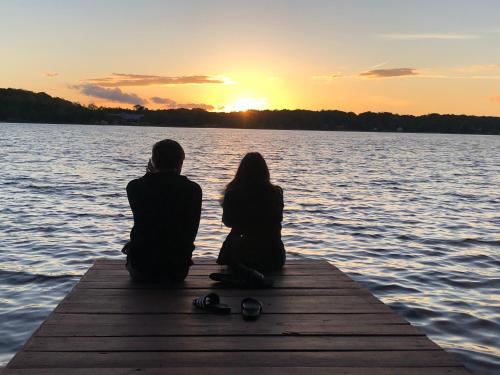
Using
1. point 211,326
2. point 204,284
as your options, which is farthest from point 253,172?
point 211,326

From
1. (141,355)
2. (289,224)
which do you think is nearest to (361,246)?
(289,224)

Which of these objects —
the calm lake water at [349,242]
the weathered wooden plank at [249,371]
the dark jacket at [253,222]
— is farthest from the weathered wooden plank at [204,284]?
the weathered wooden plank at [249,371]

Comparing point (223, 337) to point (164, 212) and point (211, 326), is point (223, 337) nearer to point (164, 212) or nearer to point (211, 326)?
point (211, 326)

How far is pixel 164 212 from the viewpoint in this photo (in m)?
5.75

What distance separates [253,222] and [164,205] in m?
1.40

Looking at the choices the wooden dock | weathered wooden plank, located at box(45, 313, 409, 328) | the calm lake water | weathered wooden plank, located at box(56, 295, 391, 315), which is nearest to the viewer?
the wooden dock

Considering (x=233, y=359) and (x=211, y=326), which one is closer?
(x=233, y=359)

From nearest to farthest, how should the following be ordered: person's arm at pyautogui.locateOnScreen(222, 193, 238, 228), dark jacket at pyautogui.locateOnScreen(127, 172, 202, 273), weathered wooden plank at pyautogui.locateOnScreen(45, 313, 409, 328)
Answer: weathered wooden plank at pyautogui.locateOnScreen(45, 313, 409, 328) → dark jacket at pyautogui.locateOnScreen(127, 172, 202, 273) → person's arm at pyautogui.locateOnScreen(222, 193, 238, 228)

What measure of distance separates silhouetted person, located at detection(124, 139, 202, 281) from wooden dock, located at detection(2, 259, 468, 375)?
519 millimetres

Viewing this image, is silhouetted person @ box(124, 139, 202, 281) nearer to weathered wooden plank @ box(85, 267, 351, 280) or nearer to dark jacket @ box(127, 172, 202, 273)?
dark jacket @ box(127, 172, 202, 273)

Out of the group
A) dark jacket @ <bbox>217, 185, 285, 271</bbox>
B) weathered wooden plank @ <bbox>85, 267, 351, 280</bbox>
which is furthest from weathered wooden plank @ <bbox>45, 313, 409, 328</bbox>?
dark jacket @ <bbox>217, 185, 285, 271</bbox>

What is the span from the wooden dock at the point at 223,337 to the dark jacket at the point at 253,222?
77cm

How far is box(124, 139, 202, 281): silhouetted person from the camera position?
5.75 metres

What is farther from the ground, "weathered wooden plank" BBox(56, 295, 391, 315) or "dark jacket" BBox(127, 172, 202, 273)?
"dark jacket" BBox(127, 172, 202, 273)
